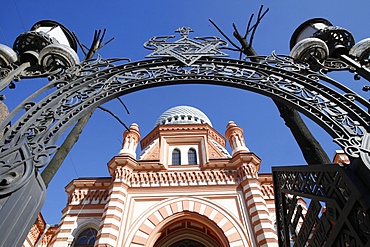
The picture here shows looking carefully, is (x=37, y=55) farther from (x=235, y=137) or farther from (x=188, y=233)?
(x=235, y=137)

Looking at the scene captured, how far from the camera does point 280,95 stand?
290cm

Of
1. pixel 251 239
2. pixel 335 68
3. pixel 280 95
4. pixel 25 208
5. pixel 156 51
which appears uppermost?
pixel 251 239

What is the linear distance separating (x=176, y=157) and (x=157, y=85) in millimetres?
12735

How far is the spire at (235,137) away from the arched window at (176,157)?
2946 mm

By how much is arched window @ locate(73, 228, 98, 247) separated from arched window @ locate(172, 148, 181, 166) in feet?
16.9

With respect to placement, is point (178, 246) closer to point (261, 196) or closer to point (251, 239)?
point (251, 239)

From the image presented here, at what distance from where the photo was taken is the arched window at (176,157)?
1525 centimetres

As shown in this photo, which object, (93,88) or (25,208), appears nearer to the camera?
(25,208)

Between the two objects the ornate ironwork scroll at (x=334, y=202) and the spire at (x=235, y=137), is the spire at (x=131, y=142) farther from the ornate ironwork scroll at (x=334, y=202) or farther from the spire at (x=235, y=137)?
the ornate ironwork scroll at (x=334, y=202)

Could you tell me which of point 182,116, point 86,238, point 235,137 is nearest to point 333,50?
point 86,238

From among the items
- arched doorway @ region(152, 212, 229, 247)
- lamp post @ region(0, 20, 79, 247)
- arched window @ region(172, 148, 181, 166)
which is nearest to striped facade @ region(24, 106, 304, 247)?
arched doorway @ region(152, 212, 229, 247)

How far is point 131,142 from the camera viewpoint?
15531mm

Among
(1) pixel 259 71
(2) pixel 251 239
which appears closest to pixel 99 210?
(2) pixel 251 239

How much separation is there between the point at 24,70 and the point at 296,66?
3.11 metres
